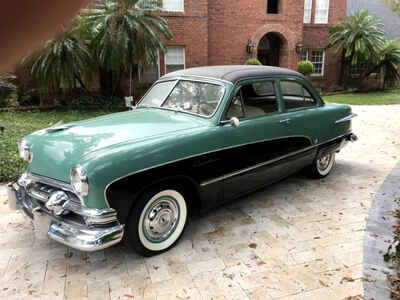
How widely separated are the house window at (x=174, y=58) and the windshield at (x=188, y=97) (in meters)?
10.3

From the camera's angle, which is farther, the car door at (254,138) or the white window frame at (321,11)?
the white window frame at (321,11)

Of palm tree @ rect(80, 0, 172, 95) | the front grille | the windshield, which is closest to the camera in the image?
the front grille

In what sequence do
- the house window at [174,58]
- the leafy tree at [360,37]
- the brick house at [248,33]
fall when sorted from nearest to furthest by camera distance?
1. the brick house at [248,33]
2. the house window at [174,58]
3. the leafy tree at [360,37]

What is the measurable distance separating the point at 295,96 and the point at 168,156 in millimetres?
2617

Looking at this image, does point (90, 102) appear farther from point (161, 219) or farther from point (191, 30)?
point (161, 219)

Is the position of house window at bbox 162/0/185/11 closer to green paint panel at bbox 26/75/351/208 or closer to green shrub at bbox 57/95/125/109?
green shrub at bbox 57/95/125/109

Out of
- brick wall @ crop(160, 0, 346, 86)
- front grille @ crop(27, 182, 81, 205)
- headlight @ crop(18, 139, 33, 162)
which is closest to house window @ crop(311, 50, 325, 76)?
brick wall @ crop(160, 0, 346, 86)

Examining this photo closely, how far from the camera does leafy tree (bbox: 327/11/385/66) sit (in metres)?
17.8

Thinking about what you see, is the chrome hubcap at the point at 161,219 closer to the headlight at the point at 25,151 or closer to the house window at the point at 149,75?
the headlight at the point at 25,151

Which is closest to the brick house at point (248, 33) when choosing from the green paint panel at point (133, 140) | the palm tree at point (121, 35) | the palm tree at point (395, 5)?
the palm tree at point (121, 35)

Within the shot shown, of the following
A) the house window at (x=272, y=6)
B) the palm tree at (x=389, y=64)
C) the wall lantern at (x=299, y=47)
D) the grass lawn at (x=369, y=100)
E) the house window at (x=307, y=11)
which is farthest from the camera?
the house window at (x=307, y=11)

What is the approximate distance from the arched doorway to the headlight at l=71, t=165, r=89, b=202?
1703 cm

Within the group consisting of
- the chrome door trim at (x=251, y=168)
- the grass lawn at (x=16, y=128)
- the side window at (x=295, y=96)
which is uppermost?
the side window at (x=295, y=96)

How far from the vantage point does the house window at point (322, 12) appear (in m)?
19.1
